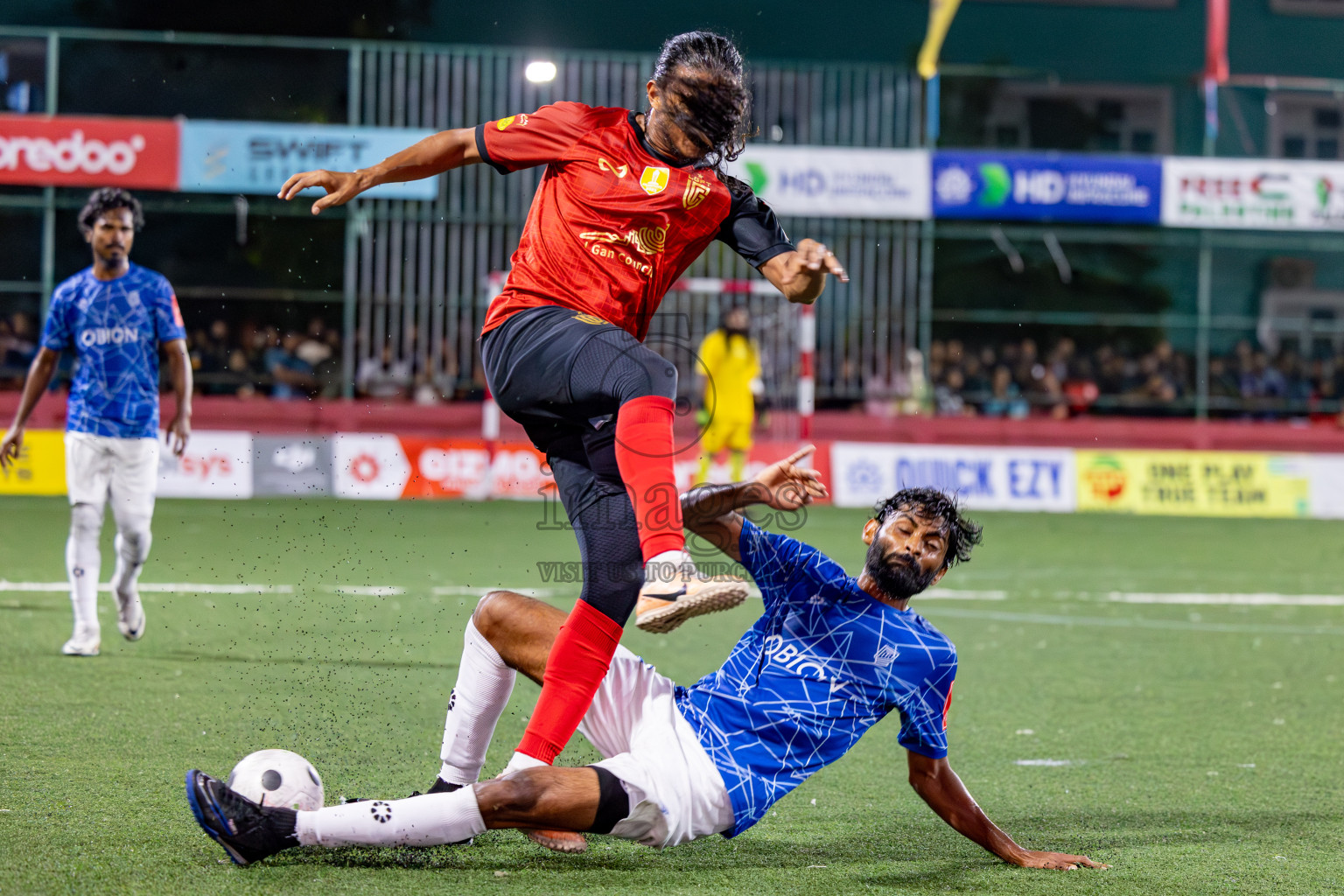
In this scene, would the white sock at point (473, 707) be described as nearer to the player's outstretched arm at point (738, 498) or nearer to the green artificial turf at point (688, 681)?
the green artificial turf at point (688, 681)

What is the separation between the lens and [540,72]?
57.6 feet

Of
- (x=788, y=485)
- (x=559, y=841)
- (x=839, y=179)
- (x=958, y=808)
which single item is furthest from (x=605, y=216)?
(x=839, y=179)

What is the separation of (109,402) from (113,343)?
0.95 ft

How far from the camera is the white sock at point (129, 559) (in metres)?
6.77

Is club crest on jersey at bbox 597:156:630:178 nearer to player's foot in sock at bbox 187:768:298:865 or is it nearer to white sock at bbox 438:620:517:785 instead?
white sock at bbox 438:620:517:785

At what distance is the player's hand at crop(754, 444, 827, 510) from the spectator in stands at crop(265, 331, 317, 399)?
564 inches

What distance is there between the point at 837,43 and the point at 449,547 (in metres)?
16.0

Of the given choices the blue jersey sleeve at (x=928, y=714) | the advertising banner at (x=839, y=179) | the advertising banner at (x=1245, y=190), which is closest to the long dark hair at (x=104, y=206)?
the blue jersey sleeve at (x=928, y=714)

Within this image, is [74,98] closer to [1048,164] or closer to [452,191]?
[452,191]

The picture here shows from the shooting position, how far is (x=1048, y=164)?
18172mm

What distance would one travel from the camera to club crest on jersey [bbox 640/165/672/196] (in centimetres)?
364

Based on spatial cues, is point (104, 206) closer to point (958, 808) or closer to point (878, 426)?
point (958, 808)

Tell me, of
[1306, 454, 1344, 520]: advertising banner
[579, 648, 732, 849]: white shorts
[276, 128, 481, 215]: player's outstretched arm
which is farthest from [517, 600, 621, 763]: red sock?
[1306, 454, 1344, 520]: advertising banner

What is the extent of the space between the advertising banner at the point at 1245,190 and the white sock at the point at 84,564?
15.2m
